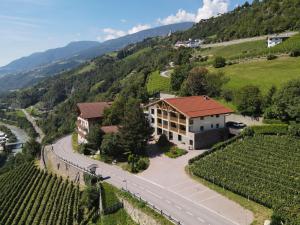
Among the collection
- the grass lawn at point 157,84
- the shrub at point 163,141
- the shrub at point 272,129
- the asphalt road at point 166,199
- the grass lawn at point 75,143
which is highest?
Result: the grass lawn at point 157,84

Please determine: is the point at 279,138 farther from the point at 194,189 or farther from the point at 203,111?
the point at 194,189

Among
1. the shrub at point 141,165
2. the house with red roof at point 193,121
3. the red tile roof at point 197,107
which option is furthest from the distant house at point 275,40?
the shrub at point 141,165

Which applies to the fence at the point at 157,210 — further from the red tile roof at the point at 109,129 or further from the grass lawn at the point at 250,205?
the red tile roof at the point at 109,129

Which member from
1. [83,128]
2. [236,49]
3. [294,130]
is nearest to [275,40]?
[236,49]

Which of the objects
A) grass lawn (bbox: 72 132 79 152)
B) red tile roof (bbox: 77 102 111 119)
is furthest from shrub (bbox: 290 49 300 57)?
grass lawn (bbox: 72 132 79 152)

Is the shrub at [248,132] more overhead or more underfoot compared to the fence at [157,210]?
more overhead

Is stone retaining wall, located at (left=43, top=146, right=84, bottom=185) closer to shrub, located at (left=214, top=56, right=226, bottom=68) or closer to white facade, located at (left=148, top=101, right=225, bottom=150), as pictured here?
white facade, located at (left=148, top=101, right=225, bottom=150)
